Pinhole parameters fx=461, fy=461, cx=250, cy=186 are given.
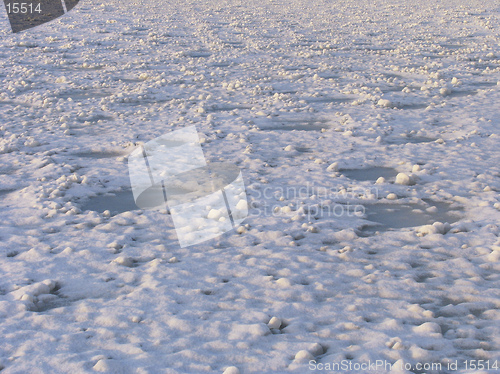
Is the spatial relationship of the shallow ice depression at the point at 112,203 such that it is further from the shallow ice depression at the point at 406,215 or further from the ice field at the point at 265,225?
the shallow ice depression at the point at 406,215

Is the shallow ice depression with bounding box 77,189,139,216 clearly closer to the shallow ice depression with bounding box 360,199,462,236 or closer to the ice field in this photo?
the ice field

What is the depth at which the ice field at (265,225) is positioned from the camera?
2.87 metres

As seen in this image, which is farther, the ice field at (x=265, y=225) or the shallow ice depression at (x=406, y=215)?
the shallow ice depression at (x=406, y=215)

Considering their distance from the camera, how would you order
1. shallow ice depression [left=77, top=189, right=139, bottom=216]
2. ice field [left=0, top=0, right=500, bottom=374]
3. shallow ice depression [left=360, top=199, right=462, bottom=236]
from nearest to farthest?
1. ice field [left=0, top=0, right=500, bottom=374]
2. shallow ice depression [left=360, top=199, right=462, bottom=236]
3. shallow ice depression [left=77, top=189, right=139, bottom=216]

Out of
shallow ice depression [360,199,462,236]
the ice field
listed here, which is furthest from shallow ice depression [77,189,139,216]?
shallow ice depression [360,199,462,236]

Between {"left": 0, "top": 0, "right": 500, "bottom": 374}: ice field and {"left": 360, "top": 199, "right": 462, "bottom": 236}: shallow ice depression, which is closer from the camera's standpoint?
{"left": 0, "top": 0, "right": 500, "bottom": 374}: ice field

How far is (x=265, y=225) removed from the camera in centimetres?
455

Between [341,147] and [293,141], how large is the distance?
71cm

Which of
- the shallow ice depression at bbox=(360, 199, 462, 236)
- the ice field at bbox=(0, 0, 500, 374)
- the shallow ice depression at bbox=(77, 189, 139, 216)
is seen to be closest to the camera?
the ice field at bbox=(0, 0, 500, 374)

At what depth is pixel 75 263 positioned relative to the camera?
388 cm

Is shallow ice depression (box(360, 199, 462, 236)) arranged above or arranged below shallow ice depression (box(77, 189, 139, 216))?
below

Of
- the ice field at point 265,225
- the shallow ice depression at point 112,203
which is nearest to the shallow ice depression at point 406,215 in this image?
the ice field at point 265,225

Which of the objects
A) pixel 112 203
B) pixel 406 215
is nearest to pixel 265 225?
pixel 406 215

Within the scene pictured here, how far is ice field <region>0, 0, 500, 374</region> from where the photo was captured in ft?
9.43
